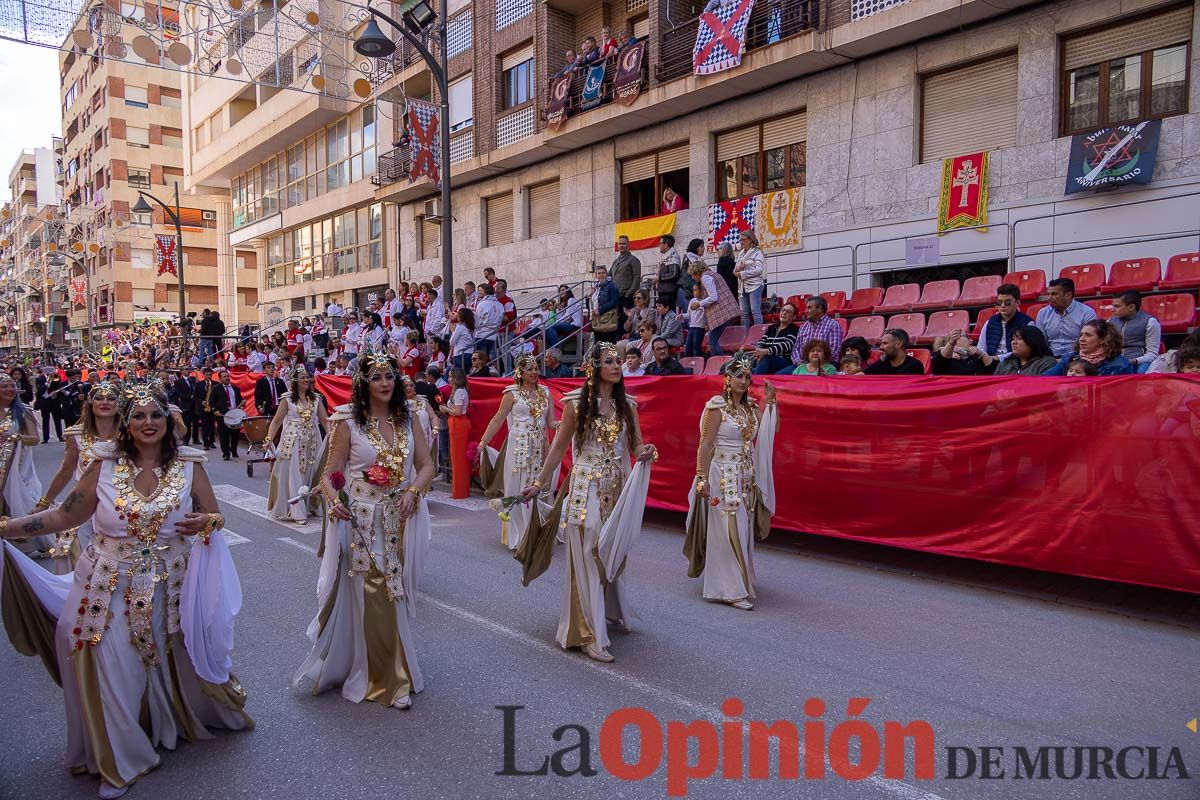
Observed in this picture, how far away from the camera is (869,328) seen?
11.5 meters

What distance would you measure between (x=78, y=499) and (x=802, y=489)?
635 cm

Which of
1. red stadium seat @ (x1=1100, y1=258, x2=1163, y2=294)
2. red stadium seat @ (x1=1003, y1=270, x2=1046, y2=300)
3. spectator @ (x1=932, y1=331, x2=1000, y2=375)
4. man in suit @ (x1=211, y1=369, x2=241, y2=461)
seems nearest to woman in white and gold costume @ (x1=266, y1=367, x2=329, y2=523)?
man in suit @ (x1=211, y1=369, x2=241, y2=461)

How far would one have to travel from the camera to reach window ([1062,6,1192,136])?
10.6 meters

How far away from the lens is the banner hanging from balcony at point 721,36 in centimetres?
1462

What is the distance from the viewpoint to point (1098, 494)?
602cm

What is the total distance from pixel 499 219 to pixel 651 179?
6.10 m

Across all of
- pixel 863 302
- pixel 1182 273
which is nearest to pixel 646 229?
pixel 863 302

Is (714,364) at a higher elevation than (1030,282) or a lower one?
lower

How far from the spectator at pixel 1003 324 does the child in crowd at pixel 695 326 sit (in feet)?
14.7

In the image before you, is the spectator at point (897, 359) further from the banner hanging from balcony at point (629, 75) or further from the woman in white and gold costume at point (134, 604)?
the banner hanging from balcony at point (629, 75)

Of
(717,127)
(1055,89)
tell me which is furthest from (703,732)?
(717,127)

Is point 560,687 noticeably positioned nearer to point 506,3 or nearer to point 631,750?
point 631,750

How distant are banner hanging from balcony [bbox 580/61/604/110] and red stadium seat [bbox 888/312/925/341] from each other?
32.0 feet

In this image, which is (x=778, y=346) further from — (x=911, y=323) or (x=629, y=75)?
(x=629, y=75)
